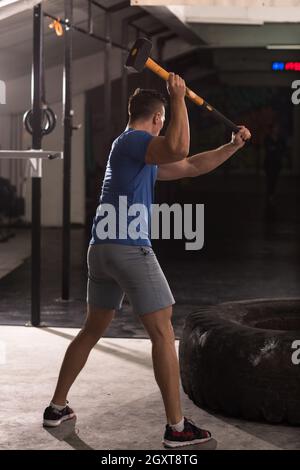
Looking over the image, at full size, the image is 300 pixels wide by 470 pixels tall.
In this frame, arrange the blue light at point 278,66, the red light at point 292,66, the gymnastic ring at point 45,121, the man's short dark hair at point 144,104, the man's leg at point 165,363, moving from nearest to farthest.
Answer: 1. the man's leg at point 165,363
2. the man's short dark hair at point 144,104
3. the gymnastic ring at point 45,121
4. the blue light at point 278,66
5. the red light at point 292,66

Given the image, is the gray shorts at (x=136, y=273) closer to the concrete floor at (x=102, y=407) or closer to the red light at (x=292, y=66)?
the concrete floor at (x=102, y=407)

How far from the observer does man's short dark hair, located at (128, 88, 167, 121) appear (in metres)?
4.55

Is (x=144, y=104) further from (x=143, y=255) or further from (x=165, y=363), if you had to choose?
(x=165, y=363)

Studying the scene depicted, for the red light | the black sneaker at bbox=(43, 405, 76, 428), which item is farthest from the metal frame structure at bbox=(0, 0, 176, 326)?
the red light

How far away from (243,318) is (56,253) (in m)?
7.21

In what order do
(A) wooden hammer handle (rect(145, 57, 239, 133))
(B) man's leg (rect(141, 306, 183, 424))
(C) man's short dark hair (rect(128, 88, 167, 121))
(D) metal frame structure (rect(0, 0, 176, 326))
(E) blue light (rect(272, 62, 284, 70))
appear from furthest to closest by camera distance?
(E) blue light (rect(272, 62, 284, 70))
(D) metal frame structure (rect(0, 0, 176, 326))
(C) man's short dark hair (rect(128, 88, 167, 121))
(B) man's leg (rect(141, 306, 183, 424))
(A) wooden hammer handle (rect(145, 57, 239, 133))

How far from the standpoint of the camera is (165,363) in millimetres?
4426

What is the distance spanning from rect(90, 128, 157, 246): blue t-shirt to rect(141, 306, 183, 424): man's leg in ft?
1.26

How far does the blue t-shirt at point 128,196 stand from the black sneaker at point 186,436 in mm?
900

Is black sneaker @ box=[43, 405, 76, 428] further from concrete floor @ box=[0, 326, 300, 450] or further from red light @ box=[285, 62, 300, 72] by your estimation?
Result: red light @ box=[285, 62, 300, 72]

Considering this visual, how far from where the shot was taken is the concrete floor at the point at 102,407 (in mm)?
4496

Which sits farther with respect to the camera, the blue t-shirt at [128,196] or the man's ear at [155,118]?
the man's ear at [155,118]

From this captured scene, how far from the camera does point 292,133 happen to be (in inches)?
1550

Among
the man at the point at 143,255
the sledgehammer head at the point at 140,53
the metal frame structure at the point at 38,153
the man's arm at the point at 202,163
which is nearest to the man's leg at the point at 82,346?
the man at the point at 143,255
